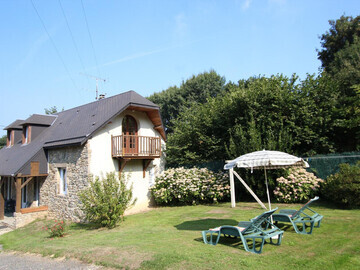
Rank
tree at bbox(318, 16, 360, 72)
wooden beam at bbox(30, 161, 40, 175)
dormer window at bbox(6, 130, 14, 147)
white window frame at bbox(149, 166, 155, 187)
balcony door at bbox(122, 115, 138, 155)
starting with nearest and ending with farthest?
balcony door at bbox(122, 115, 138, 155) < wooden beam at bbox(30, 161, 40, 175) < white window frame at bbox(149, 166, 155, 187) < dormer window at bbox(6, 130, 14, 147) < tree at bbox(318, 16, 360, 72)

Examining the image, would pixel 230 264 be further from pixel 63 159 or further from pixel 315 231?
pixel 63 159

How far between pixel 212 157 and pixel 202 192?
2969 mm

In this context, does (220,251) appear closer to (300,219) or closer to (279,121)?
(300,219)

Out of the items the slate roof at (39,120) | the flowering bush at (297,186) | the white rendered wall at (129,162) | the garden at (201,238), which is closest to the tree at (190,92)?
the slate roof at (39,120)

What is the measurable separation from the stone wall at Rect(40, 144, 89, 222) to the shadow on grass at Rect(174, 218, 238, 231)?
608 centimetres

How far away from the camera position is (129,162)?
1461 cm

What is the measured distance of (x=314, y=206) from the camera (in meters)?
10.7

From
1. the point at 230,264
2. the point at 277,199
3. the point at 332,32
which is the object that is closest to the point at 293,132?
the point at 277,199

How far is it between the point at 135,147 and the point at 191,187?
3.67m

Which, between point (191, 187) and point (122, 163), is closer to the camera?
point (191, 187)

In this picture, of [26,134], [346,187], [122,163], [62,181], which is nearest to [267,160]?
[346,187]

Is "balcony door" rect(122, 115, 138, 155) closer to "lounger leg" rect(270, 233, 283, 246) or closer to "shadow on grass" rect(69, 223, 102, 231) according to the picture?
"shadow on grass" rect(69, 223, 102, 231)

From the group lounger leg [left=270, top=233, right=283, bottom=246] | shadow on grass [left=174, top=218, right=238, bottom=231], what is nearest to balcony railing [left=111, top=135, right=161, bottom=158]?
shadow on grass [left=174, top=218, right=238, bottom=231]

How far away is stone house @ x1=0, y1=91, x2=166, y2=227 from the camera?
13430 mm
